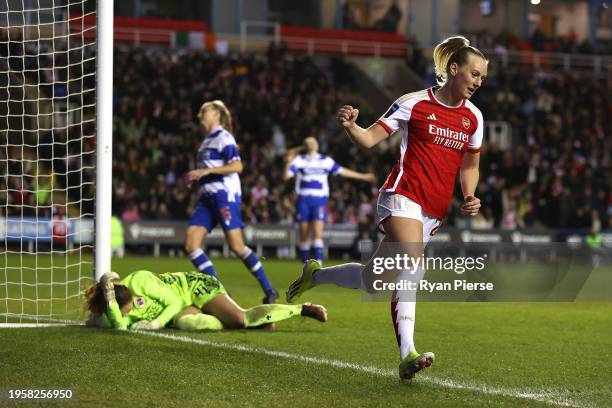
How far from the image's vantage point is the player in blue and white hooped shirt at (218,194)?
10.4 metres

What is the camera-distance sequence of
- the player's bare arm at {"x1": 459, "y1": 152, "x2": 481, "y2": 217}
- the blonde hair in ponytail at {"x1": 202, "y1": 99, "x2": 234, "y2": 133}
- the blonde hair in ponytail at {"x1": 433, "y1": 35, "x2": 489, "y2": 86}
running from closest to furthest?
1. the blonde hair in ponytail at {"x1": 433, "y1": 35, "x2": 489, "y2": 86}
2. the player's bare arm at {"x1": 459, "y1": 152, "x2": 481, "y2": 217}
3. the blonde hair in ponytail at {"x1": 202, "y1": 99, "x2": 234, "y2": 133}

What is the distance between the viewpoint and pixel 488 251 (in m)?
25.2

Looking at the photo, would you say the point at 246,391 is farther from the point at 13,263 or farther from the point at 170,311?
the point at 13,263

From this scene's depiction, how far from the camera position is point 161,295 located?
817 centimetres

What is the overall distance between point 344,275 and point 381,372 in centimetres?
74

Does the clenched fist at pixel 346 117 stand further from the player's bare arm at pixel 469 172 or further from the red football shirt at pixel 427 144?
the player's bare arm at pixel 469 172

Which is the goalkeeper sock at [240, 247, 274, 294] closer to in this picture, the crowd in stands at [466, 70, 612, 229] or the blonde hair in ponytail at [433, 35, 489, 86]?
the blonde hair in ponytail at [433, 35, 489, 86]

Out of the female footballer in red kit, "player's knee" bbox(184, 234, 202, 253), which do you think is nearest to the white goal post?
"player's knee" bbox(184, 234, 202, 253)

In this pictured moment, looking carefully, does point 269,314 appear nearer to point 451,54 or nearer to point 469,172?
point 469,172

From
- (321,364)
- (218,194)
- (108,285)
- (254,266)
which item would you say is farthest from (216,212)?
(321,364)

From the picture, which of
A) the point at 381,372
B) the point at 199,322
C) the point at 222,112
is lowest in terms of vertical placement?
the point at 199,322

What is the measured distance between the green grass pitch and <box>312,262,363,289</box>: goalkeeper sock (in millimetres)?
525

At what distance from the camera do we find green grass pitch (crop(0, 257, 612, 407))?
547 centimetres

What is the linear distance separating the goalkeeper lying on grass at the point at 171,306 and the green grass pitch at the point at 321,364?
0.55 feet
